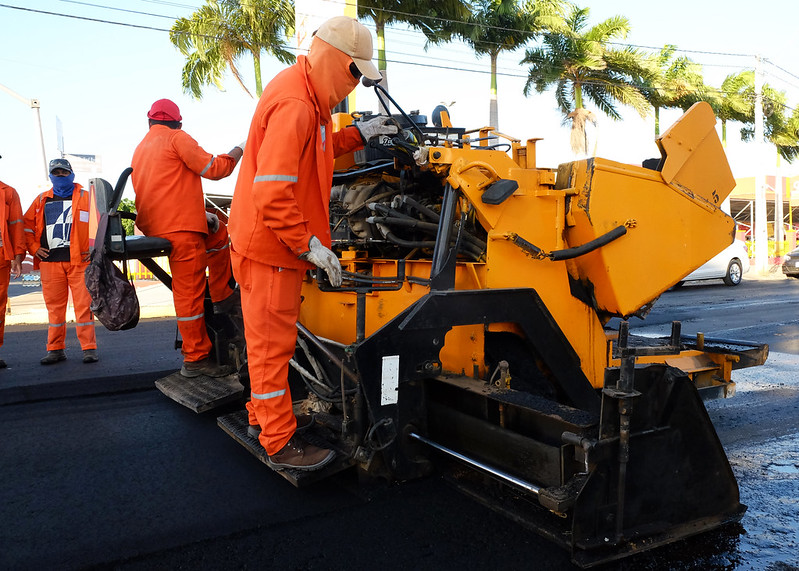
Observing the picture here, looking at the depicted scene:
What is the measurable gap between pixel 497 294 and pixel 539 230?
522 millimetres

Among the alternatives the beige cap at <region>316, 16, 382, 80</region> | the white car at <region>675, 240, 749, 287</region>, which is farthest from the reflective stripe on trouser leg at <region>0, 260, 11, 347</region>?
the white car at <region>675, 240, 749, 287</region>

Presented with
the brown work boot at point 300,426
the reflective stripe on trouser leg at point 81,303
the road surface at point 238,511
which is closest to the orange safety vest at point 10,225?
the reflective stripe on trouser leg at point 81,303

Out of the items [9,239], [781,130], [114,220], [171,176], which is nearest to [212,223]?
[171,176]

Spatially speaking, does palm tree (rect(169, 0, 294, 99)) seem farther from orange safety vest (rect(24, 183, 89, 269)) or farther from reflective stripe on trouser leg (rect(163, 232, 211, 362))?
reflective stripe on trouser leg (rect(163, 232, 211, 362))

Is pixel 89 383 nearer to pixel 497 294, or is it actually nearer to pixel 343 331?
pixel 343 331

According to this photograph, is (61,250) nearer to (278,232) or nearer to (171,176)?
(171,176)

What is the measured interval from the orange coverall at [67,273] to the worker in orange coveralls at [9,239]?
108 mm

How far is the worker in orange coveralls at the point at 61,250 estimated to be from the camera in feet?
19.2

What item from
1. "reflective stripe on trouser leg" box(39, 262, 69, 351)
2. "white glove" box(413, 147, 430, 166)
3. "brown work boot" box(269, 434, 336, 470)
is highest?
"white glove" box(413, 147, 430, 166)

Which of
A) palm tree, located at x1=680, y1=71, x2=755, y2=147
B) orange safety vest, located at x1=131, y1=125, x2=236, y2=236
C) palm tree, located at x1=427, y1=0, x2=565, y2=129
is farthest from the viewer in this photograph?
palm tree, located at x1=680, y1=71, x2=755, y2=147

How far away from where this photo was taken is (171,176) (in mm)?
4289

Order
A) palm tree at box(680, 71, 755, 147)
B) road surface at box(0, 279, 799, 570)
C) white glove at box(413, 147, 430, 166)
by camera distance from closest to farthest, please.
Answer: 1. road surface at box(0, 279, 799, 570)
2. white glove at box(413, 147, 430, 166)
3. palm tree at box(680, 71, 755, 147)

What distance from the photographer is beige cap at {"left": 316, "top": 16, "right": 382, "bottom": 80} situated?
2.80m

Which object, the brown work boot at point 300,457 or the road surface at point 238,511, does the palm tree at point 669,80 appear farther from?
the brown work boot at point 300,457
